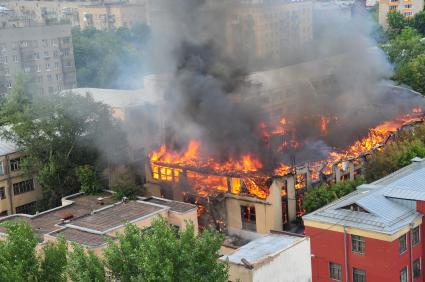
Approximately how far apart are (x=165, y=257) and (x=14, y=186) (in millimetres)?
22120

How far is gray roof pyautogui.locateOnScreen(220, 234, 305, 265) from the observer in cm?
2070

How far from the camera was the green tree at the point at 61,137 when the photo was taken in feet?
117

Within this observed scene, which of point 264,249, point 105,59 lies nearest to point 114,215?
point 264,249

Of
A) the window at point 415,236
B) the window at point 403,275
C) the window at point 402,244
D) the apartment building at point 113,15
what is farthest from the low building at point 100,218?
the apartment building at point 113,15

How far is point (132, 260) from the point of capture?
16.8 metres

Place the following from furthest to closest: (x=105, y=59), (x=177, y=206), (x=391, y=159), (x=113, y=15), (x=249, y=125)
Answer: (x=113, y=15), (x=105, y=59), (x=249, y=125), (x=391, y=159), (x=177, y=206)

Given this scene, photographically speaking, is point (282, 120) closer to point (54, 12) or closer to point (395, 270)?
point (395, 270)

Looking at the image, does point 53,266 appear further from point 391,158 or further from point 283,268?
point 391,158

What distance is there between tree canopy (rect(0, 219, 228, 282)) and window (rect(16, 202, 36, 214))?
19.4 metres

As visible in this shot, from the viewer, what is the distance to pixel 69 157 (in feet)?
120

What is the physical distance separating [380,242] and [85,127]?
1947cm

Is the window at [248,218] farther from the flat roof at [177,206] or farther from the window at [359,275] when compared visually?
the window at [359,275]

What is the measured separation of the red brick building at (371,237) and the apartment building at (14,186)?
18.7 meters

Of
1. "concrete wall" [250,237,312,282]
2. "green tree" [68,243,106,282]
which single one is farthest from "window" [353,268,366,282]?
"green tree" [68,243,106,282]
